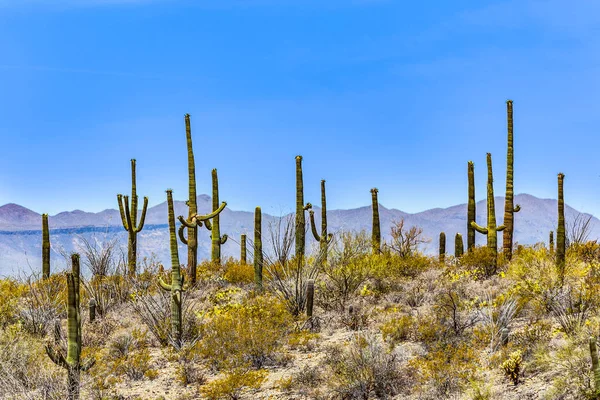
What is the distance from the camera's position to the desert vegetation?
9.00 meters

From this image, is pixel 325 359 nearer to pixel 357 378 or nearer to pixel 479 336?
pixel 357 378

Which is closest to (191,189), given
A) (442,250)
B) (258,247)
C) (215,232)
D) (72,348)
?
(258,247)

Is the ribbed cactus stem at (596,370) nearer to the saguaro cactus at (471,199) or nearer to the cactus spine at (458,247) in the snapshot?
the cactus spine at (458,247)

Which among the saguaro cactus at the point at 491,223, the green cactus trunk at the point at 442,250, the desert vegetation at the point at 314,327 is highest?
the saguaro cactus at the point at 491,223

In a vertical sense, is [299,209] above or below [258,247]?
above

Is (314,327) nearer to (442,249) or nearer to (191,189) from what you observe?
(191,189)

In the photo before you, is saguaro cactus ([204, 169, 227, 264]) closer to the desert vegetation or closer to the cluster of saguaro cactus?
the desert vegetation

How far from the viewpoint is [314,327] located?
12.8 metres

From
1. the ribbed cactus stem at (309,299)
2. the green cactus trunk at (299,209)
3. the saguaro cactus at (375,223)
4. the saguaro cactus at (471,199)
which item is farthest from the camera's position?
the saguaro cactus at (375,223)

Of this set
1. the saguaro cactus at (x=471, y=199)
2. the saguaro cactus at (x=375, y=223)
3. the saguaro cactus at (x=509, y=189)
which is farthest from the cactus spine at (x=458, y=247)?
the saguaro cactus at (x=375, y=223)

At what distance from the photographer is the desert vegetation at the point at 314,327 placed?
900 centimetres

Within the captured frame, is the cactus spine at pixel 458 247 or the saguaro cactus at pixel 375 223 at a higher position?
the saguaro cactus at pixel 375 223

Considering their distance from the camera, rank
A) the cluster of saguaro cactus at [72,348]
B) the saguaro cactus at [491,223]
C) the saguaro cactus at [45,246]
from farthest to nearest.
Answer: the saguaro cactus at [45,246] → the saguaro cactus at [491,223] → the cluster of saguaro cactus at [72,348]

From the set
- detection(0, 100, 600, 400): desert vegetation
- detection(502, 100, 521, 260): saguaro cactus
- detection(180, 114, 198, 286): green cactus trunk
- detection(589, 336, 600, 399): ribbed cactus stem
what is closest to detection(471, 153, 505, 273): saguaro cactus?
detection(0, 100, 600, 400): desert vegetation
